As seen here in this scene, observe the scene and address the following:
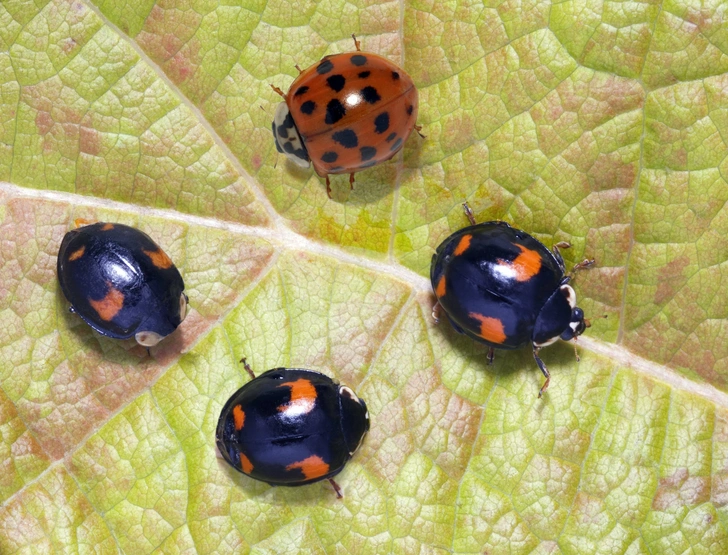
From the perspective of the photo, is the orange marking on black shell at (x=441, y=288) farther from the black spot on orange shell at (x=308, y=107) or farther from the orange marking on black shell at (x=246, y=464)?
the orange marking on black shell at (x=246, y=464)

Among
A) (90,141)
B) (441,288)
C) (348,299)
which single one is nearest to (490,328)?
(441,288)

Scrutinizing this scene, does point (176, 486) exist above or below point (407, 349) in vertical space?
below

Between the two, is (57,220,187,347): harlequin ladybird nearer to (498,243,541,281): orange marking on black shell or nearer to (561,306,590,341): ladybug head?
(498,243,541,281): orange marking on black shell

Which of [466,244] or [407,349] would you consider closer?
[466,244]

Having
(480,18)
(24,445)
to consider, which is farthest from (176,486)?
(480,18)

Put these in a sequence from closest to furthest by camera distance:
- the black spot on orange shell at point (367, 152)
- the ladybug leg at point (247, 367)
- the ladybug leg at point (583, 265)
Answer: the black spot on orange shell at point (367, 152)
the ladybug leg at point (583, 265)
the ladybug leg at point (247, 367)

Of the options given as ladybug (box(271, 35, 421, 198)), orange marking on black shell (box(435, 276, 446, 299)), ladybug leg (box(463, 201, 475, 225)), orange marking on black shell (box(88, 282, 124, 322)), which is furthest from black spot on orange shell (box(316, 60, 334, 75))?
orange marking on black shell (box(88, 282, 124, 322))

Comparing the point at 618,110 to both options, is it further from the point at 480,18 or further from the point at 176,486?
the point at 176,486

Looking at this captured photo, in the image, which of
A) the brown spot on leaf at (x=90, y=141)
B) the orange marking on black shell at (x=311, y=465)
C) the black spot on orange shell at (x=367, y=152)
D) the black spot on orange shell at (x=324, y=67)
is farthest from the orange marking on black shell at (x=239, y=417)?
the black spot on orange shell at (x=324, y=67)
